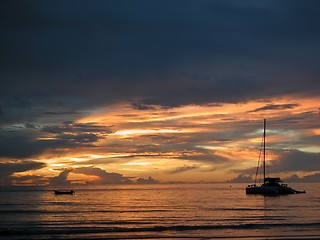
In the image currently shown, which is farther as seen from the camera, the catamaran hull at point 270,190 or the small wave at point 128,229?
the catamaran hull at point 270,190

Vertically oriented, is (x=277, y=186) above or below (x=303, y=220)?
above

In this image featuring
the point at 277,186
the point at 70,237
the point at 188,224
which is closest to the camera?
the point at 70,237

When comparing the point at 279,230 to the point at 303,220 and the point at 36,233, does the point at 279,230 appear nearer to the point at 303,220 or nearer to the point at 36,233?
the point at 303,220

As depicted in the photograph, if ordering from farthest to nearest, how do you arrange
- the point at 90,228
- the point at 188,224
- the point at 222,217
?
1. the point at 222,217
2. the point at 188,224
3. the point at 90,228

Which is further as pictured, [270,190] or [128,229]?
[270,190]

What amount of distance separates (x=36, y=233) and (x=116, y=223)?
40.6 feet

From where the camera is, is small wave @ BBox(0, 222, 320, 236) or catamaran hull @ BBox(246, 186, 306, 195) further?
catamaran hull @ BBox(246, 186, 306, 195)

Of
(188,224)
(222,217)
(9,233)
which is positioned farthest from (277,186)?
(9,233)

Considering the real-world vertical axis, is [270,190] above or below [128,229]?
above

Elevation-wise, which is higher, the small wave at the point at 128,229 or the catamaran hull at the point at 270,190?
the catamaran hull at the point at 270,190

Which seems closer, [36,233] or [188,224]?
[36,233]

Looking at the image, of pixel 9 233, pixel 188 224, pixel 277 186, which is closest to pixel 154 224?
pixel 188 224

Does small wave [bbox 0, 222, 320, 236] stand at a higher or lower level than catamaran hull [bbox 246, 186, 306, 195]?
lower

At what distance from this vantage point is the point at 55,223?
2366 inches
